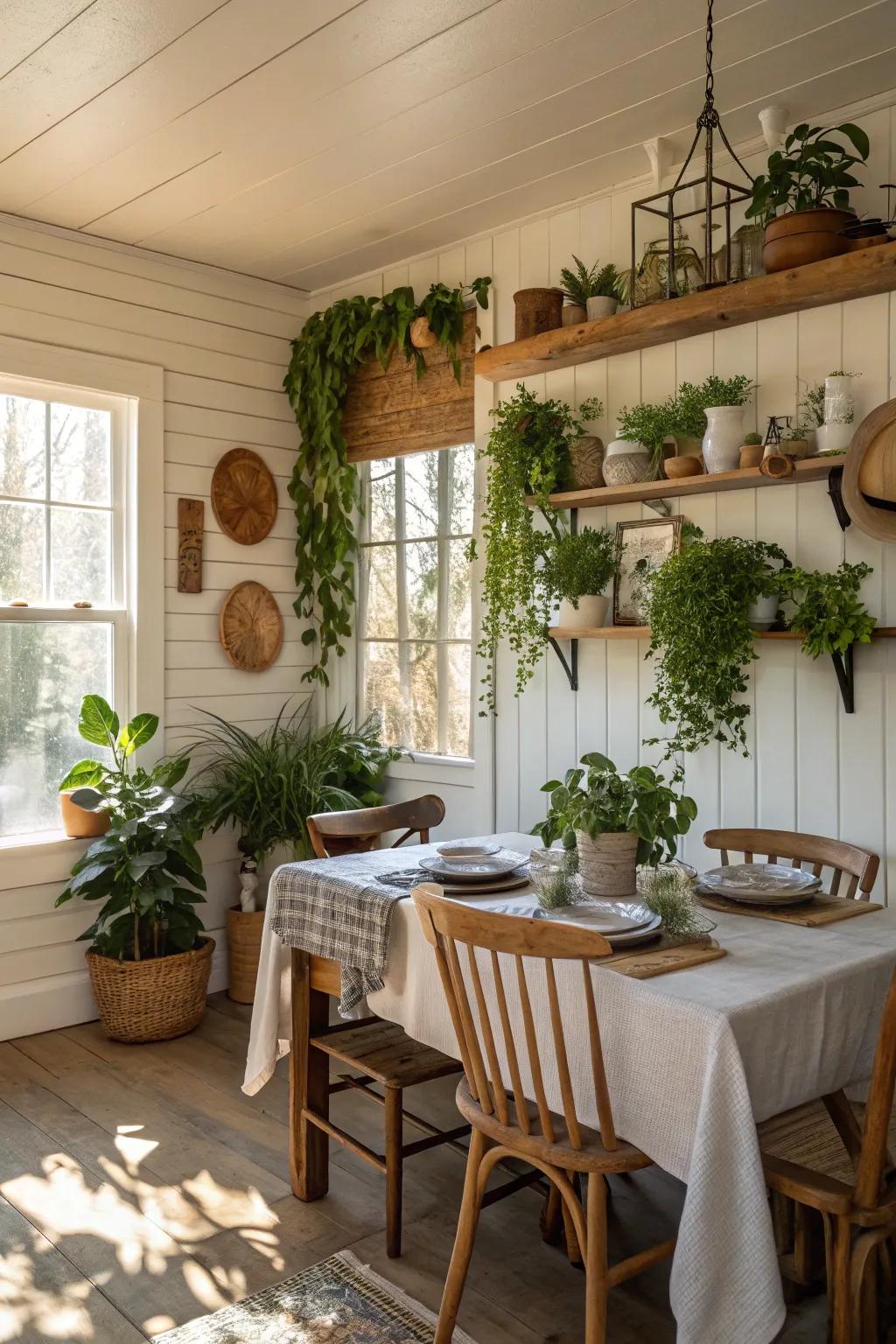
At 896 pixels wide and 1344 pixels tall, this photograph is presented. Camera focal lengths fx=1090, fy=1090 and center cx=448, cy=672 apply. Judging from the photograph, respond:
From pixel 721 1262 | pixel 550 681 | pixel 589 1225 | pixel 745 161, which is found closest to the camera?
pixel 721 1262

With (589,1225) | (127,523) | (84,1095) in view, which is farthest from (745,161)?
(84,1095)

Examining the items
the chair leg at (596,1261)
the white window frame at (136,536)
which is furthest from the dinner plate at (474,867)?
the white window frame at (136,536)

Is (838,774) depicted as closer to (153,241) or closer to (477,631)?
(477,631)

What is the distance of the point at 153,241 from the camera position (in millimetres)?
4105

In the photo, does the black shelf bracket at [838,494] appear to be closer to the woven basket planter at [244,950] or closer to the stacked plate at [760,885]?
the stacked plate at [760,885]

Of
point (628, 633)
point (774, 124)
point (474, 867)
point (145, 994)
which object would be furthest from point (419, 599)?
point (774, 124)

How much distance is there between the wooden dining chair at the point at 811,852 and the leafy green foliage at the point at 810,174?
1.59 metres

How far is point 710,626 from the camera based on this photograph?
2949 mm

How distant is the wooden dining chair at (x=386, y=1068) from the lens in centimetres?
246

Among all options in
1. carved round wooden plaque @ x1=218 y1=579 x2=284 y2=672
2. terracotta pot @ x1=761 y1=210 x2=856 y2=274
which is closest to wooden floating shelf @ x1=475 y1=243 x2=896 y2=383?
terracotta pot @ x1=761 y1=210 x2=856 y2=274

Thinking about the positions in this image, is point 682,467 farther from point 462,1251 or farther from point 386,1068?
point 462,1251

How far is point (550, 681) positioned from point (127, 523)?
1.76 m

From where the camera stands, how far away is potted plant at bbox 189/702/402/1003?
4180 millimetres

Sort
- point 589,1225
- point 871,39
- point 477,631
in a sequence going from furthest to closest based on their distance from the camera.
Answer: point 477,631 → point 871,39 → point 589,1225
